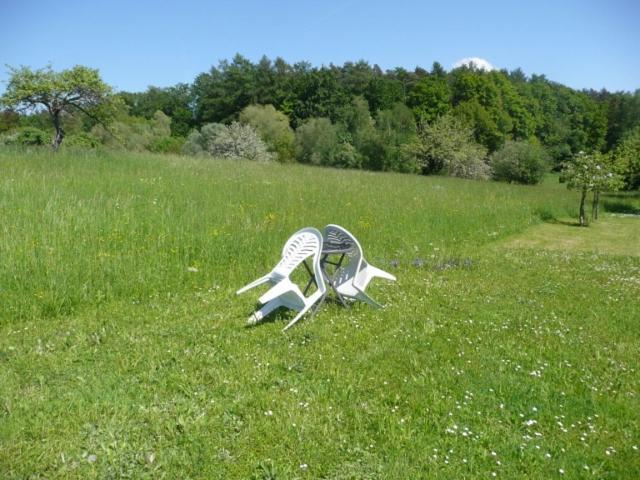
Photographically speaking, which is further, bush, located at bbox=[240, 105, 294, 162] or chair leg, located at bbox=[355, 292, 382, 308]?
bush, located at bbox=[240, 105, 294, 162]

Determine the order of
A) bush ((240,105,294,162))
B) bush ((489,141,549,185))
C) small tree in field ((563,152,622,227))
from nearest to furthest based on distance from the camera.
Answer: small tree in field ((563,152,622,227))
bush ((489,141,549,185))
bush ((240,105,294,162))

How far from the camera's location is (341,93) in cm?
6325

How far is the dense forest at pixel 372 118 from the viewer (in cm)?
4272

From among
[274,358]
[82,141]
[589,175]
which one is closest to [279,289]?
[274,358]

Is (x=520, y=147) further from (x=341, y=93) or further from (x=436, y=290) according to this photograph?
(x=436, y=290)

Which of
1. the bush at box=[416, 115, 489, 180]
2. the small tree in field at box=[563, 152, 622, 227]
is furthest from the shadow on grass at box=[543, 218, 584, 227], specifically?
the bush at box=[416, 115, 489, 180]

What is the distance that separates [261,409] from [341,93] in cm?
6340

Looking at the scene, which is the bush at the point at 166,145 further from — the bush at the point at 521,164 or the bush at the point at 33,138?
the bush at the point at 521,164

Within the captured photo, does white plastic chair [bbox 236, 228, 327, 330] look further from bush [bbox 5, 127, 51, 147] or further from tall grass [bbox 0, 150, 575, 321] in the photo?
bush [bbox 5, 127, 51, 147]

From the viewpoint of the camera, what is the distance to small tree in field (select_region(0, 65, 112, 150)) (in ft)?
53.3

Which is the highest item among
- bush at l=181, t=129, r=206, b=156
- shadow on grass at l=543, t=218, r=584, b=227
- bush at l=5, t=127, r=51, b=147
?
bush at l=181, t=129, r=206, b=156

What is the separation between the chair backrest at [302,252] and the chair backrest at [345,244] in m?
0.47

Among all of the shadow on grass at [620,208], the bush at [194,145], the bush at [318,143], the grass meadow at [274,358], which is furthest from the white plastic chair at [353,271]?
the bush at [318,143]

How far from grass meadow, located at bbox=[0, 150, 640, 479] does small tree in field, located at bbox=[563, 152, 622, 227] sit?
22.4ft
